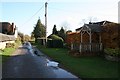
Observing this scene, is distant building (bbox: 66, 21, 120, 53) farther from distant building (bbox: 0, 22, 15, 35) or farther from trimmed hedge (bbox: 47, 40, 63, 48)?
distant building (bbox: 0, 22, 15, 35)

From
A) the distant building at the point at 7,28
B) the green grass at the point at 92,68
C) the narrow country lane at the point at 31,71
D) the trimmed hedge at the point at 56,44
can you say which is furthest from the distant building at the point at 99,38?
the distant building at the point at 7,28

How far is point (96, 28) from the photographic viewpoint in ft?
106

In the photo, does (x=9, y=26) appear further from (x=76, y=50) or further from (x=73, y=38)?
(x=76, y=50)

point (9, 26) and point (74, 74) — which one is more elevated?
point (9, 26)

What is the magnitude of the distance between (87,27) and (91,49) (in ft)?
12.2

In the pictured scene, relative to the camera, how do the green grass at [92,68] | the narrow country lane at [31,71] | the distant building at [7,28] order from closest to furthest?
the narrow country lane at [31,71], the green grass at [92,68], the distant building at [7,28]

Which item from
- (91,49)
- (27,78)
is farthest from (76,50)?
(27,78)

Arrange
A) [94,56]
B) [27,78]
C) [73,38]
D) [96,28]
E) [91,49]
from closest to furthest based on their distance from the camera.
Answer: [27,78], [94,56], [91,49], [96,28], [73,38]

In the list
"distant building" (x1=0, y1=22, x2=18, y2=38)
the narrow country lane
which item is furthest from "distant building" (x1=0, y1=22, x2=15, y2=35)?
the narrow country lane

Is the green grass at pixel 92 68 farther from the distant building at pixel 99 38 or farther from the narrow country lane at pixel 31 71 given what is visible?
the distant building at pixel 99 38

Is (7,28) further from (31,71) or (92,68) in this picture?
(31,71)

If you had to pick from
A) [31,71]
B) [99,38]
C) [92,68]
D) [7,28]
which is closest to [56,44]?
[99,38]

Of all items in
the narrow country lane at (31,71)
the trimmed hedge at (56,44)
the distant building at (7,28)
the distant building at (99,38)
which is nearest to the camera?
the narrow country lane at (31,71)

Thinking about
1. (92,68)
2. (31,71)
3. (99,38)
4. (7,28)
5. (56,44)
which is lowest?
(31,71)
